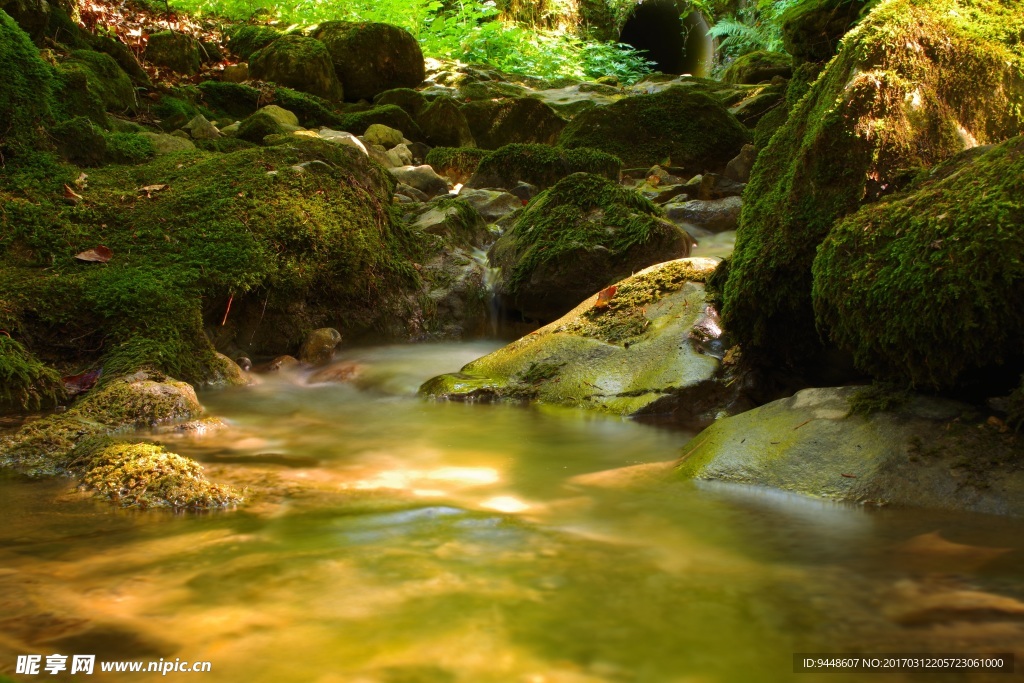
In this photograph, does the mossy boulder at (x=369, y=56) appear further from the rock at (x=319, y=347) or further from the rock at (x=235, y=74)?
the rock at (x=319, y=347)

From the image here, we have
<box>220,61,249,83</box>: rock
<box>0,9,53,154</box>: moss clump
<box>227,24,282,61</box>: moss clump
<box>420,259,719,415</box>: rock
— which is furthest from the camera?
<box>227,24,282,61</box>: moss clump

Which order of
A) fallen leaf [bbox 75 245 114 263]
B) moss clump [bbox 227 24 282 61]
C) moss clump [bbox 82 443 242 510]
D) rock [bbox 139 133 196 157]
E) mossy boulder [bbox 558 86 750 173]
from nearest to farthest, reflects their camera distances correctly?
moss clump [bbox 82 443 242 510]
fallen leaf [bbox 75 245 114 263]
rock [bbox 139 133 196 157]
mossy boulder [bbox 558 86 750 173]
moss clump [bbox 227 24 282 61]

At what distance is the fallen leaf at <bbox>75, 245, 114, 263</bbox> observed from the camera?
190 inches

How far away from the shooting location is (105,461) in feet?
9.49

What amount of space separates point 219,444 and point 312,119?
8.70 m

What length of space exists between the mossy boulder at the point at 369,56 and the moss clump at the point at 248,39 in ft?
2.87

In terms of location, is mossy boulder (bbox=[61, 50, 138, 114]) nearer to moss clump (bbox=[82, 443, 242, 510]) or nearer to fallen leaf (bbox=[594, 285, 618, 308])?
fallen leaf (bbox=[594, 285, 618, 308])

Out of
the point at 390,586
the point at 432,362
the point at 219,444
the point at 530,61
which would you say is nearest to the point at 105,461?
the point at 219,444

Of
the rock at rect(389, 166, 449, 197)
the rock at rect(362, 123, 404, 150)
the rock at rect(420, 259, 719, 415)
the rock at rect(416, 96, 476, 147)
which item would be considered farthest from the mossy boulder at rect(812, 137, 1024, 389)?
the rock at rect(416, 96, 476, 147)

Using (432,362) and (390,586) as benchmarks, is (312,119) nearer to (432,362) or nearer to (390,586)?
(432,362)

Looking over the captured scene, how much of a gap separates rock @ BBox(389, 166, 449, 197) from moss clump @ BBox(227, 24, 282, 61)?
5760mm

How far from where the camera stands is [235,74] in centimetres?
1227

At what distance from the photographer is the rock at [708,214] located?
808cm

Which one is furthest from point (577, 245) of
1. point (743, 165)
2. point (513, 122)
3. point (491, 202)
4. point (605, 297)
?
point (513, 122)
